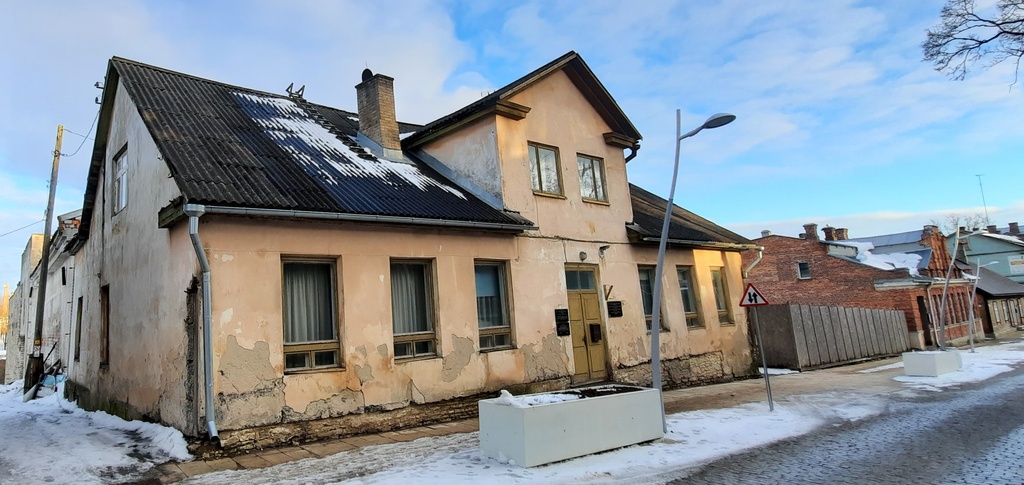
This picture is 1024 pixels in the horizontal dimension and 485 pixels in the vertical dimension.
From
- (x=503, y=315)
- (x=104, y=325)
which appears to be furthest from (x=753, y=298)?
(x=104, y=325)

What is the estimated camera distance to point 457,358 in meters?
10.0

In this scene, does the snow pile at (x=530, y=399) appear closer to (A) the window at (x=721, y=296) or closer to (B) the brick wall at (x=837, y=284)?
(A) the window at (x=721, y=296)

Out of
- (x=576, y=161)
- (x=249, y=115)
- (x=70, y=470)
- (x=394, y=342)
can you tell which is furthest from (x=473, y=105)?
(x=70, y=470)

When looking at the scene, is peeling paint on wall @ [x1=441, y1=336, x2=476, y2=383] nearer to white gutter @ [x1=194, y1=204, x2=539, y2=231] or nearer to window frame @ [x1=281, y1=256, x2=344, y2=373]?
window frame @ [x1=281, y1=256, x2=344, y2=373]

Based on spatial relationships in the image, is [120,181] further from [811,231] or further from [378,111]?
[811,231]

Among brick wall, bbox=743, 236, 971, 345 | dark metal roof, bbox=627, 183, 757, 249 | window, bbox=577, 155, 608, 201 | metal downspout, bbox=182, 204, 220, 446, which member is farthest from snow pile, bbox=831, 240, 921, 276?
metal downspout, bbox=182, 204, 220, 446

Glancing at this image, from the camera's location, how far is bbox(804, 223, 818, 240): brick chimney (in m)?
31.7

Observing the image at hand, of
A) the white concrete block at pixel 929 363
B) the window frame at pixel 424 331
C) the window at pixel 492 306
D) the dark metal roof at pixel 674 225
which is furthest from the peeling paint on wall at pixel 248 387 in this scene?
the white concrete block at pixel 929 363

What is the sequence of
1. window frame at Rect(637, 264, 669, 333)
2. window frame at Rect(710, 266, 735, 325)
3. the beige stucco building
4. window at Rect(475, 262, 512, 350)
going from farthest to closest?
window frame at Rect(710, 266, 735, 325) < window frame at Rect(637, 264, 669, 333) < window at Rect(475, 262, 512, 350) < the beige stucco building

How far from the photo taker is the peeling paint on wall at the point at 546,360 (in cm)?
1109

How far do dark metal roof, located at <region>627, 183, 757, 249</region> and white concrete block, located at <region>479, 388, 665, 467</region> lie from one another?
6689mm

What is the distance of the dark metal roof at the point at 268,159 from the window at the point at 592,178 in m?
2.73

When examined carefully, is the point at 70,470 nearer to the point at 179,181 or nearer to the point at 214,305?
the point at 214,305

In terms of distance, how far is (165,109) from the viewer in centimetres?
1020
